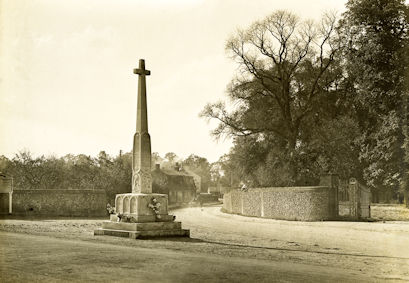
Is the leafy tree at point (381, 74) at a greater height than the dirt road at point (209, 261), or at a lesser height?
greater

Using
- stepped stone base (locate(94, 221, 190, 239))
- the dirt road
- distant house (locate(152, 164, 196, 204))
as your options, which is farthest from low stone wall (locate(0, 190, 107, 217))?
distant house (locate(152, 164, 196, 204))

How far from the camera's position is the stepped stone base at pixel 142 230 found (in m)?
15.2

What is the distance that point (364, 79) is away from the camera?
29703 mm

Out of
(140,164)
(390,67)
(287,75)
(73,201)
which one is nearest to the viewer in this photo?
(140,164)

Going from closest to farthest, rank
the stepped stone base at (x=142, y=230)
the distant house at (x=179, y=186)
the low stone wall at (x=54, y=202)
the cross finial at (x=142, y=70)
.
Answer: the stepped stone base at (x=142, y=230) → the cross finial at (x=142, y=70) → the low stone wall at (x=54, y=202) → the distant house at (x=179, y=186)

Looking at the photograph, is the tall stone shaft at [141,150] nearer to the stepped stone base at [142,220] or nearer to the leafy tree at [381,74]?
the stepped stone base at [142,220]

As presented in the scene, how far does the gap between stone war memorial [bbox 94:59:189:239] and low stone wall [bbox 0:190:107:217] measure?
15535mm

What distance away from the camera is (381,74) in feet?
93.9

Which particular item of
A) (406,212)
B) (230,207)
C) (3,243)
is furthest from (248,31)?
(3,243)

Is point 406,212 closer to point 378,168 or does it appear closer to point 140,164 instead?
point 378,168

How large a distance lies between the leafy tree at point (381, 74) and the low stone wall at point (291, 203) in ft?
22.4

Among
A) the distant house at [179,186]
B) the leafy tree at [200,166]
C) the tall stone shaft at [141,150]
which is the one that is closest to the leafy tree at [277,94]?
the tall stone shaft at [141,150]

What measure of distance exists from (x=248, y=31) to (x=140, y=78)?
19012 millimetres

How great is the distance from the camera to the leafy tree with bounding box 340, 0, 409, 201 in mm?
27625
